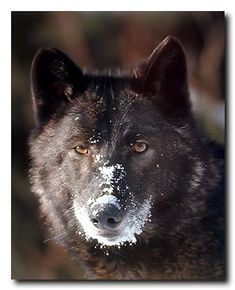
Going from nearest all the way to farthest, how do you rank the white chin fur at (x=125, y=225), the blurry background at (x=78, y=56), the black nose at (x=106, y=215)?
1. the black nose at (x=106, y=215)
2. the white chin fur at (x=125, y=225)
3. the blurry background at (x=78, y=56)

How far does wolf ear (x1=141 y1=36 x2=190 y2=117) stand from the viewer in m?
2.59

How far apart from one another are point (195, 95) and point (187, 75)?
0.58 feet

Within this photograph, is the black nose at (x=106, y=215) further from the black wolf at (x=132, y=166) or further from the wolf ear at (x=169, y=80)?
the wolf ear at (x=169, y=80)

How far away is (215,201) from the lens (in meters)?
2.74

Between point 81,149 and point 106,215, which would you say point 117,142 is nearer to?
point 81,149

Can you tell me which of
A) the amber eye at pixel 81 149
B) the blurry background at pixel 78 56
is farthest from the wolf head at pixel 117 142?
the blurry background at pixel 78 56

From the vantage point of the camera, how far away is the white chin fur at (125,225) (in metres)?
2.53

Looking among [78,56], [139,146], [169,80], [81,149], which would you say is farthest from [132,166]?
[78,56]

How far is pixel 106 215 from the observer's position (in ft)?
7.83

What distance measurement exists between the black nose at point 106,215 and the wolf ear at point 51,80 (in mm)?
564

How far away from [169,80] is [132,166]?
42 cm

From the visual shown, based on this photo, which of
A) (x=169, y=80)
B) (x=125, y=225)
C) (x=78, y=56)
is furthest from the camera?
(x=78, y=56)

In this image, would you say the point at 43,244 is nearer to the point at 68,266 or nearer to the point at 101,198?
the point at 68,266

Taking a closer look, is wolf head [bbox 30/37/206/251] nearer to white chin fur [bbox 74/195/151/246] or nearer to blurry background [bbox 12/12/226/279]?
white chin fur [bbox 74/195/151/246]
